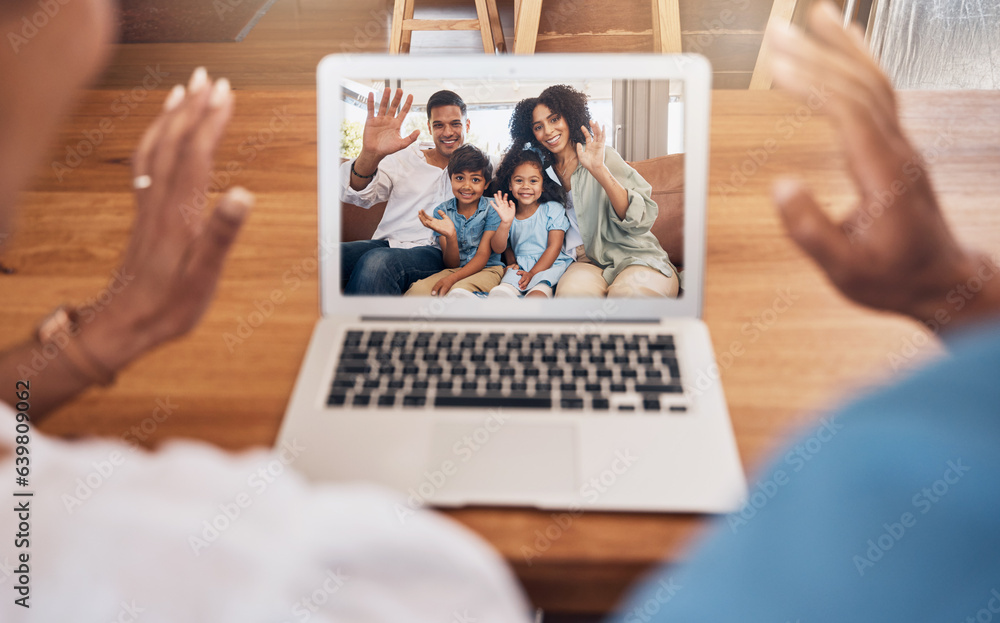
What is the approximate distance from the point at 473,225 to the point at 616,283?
16cm

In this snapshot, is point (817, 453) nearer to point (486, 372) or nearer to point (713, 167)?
point (486, 372)

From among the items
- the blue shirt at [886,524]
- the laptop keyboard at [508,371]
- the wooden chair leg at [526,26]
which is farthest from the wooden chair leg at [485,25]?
the blue shirt at [886,524]

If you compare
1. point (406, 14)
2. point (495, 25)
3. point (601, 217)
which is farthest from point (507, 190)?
point (495, 25)

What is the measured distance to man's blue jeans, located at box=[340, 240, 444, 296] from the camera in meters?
0.67

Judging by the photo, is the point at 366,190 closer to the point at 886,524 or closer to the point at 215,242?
the point at 215,242

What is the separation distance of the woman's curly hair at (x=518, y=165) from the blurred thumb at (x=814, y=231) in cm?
26

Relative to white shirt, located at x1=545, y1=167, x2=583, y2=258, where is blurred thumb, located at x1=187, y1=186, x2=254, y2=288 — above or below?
below

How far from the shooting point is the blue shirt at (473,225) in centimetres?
68

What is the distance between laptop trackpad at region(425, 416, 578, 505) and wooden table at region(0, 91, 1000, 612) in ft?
0.05

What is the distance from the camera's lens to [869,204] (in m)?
0.72

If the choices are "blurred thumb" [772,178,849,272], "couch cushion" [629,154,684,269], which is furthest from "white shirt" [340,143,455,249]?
"blurred thumb" [772,178,849,272]

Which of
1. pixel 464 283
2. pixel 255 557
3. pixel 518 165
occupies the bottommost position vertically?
pixel 255 557

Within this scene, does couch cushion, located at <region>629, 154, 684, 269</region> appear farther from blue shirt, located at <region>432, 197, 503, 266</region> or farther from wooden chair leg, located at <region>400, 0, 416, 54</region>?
wooden chair leg, located at <region>400, 0, 416, 54</region>

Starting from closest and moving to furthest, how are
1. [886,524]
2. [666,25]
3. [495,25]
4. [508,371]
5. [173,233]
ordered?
[886,524], [508,371], [173,233], [666,25], [495,25]
